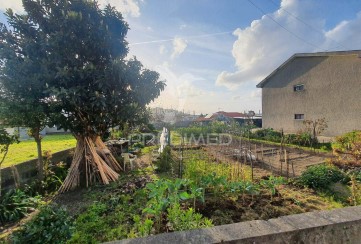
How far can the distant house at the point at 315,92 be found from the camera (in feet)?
40.1

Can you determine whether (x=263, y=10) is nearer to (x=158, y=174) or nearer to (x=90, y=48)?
(x=90, y=48)

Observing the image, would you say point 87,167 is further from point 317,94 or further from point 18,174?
point 317,94

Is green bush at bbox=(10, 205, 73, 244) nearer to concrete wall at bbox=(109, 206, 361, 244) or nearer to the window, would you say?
concrete wall at bbox=(109, 206, 361, 244)

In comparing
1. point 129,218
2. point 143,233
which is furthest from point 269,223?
point 129,218

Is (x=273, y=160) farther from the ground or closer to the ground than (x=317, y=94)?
closer to the ground

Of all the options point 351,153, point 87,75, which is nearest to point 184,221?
point 87,75

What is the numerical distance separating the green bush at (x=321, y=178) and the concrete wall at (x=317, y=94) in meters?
8.63

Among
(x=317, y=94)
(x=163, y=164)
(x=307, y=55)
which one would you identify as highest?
(x=307, y=55)

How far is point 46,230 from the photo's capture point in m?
2.27

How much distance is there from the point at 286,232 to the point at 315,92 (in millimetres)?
14773

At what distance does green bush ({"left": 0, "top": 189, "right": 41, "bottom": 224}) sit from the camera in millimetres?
3969

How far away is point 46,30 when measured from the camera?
5551mm

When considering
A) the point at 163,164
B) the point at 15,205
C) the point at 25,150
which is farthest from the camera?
the point at 25,150

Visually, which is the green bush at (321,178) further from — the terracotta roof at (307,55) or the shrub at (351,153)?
the terracotta roof at (307,55)
